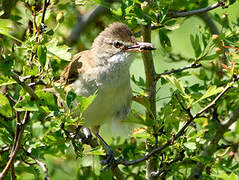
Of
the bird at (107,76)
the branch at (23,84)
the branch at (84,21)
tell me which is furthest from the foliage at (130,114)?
the branch at (84,21)

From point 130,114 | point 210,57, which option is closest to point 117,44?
point 210,57

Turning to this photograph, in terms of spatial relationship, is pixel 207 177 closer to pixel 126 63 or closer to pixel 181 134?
pixel 181 134

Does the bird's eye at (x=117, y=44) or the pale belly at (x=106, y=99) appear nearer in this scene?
the pale belly at (x=106, y=99)

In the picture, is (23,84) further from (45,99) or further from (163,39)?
(163,39)

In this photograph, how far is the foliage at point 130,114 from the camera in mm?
2139

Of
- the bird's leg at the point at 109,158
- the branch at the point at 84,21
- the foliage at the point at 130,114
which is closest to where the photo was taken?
the foliage at the point at 130,114

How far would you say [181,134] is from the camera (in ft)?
7.82

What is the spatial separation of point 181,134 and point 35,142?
0.81 meters

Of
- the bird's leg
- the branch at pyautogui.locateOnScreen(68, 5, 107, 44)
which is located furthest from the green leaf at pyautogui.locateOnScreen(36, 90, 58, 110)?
the branch at pyautogui.locateOnScreen(68, 5, 107, 44)

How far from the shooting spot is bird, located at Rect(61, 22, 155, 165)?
10.2 ft

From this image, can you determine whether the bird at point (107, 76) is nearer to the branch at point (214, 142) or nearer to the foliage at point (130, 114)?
the foliage at point (130, 114)

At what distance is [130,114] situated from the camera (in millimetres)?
2527

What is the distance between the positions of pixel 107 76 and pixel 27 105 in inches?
46.6

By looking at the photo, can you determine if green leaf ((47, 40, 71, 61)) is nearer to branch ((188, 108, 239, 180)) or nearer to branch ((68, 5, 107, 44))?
branch ((188, 108, 239, 180))
